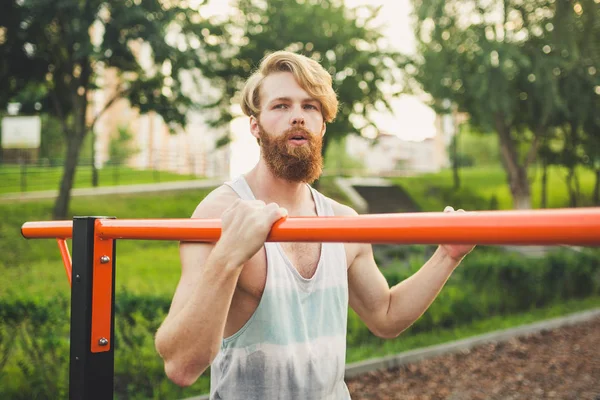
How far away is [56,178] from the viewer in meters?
23.9

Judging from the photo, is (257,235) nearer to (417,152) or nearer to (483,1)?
(483,1)

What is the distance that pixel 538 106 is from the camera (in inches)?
691

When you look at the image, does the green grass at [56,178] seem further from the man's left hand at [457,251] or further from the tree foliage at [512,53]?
the man's left hand at [457,251]

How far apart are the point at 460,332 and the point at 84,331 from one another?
644 cm

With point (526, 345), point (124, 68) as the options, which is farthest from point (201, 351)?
point (124, 68)

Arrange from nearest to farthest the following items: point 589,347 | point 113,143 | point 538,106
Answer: point 589,347 < point 538,106 < point 113,143

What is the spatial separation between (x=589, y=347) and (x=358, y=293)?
5.69m

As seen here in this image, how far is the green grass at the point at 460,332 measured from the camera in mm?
6277

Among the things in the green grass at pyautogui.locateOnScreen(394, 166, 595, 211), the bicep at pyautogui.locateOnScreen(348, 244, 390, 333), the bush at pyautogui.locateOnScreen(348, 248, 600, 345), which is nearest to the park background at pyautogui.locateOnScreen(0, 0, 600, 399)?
the bush at pyautogui.locateOnScreen(348, 248, 600, 345)

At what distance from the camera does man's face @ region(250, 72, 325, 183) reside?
1.99 m

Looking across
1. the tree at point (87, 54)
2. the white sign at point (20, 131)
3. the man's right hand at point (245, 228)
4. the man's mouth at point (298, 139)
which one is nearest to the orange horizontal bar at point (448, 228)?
the man's right hand at point (245, 228)

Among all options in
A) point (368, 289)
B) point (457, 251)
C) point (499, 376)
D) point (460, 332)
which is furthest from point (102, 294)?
point (460, 332)

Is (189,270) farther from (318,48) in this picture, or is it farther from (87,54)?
(318,48)

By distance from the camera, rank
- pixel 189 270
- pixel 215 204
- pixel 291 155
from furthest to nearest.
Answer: pixel 291 155 < pixel 215 204 < pixel 189 270
